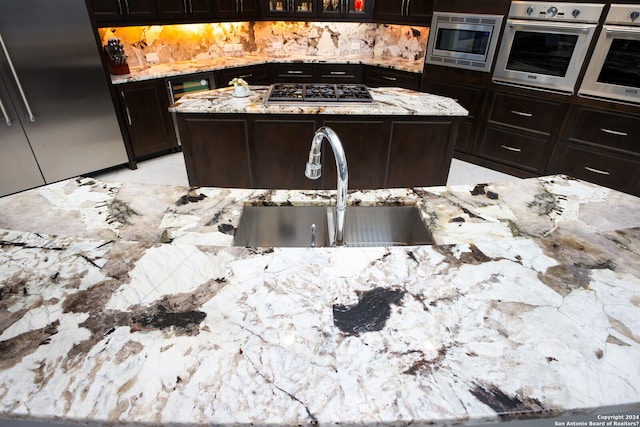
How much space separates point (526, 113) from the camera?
11.2ft

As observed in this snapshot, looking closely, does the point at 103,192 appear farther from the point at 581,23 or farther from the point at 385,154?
the point at 581,23

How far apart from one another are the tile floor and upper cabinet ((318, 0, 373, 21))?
2308 mm

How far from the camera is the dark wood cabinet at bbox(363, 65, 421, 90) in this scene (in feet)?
13.8

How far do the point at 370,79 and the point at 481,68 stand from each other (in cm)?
151

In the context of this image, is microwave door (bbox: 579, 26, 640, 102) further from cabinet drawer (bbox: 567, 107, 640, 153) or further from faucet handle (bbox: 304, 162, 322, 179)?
faucet handle (bbox: 304, 162, 322, 179)

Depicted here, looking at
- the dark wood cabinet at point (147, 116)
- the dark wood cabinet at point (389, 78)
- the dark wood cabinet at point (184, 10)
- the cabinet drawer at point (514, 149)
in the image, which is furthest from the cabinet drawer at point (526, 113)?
the dark wood cabinet at point (147, 116)

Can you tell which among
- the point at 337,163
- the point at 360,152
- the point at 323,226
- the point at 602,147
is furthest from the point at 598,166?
the point at 337,163

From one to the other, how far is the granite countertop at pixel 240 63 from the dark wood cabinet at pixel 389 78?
6 cm

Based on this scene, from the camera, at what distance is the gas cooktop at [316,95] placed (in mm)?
2672

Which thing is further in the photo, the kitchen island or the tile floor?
the tile floor

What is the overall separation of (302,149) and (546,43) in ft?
7.81

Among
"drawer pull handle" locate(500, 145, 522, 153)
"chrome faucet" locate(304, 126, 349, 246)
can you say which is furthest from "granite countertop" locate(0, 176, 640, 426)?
"drawer pull handle" locate(500, 145, 522, 153)

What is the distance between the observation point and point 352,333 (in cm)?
77

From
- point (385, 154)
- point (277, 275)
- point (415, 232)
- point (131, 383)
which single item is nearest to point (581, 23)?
point (385, 154)
